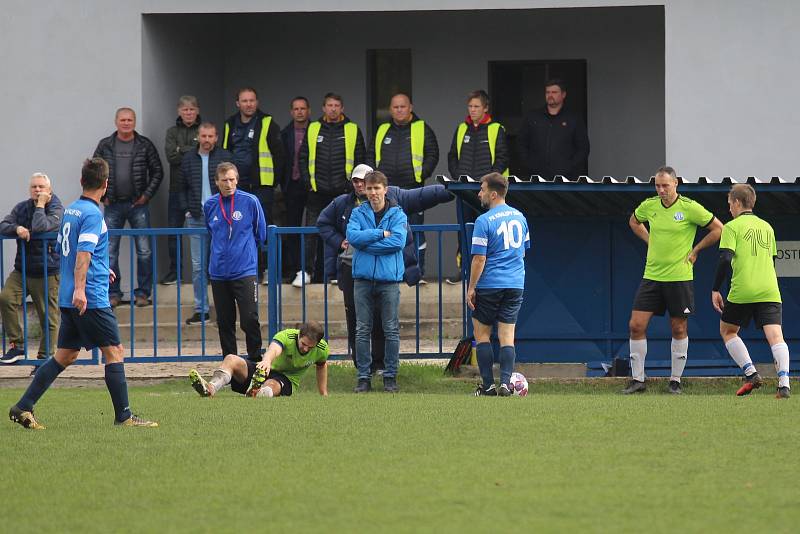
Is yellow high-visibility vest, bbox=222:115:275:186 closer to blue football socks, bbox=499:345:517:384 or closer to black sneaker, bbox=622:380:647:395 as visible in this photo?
blue football socks, bbox=499:345:517:384

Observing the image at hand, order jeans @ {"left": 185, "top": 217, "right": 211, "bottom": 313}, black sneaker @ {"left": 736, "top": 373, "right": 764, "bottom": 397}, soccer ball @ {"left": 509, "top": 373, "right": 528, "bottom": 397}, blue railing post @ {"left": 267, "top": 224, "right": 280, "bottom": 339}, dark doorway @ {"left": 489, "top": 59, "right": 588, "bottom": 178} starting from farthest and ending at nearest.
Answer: dark doorway @ {"left": 489, "top": 59, "right": 588, "bottom": 178} → jeans @ {"left": 185, "top": 217, "right": 211, "bottom": 313} → blue railing post @ {"left": 267, "top": 224, "right": 280, "bottom": 339} → soccer ball @ {"left": 509, "top": 373, "right": 528, "bottom": 397} → black sneaker @ {"left": 736, "top": 373, "right": 764, "bottom": 397}

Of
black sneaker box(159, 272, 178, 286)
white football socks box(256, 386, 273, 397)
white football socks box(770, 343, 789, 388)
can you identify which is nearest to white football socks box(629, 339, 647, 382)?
white football socks box(770, 343, 789, 388)

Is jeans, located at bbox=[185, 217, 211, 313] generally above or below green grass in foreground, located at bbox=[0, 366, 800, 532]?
above

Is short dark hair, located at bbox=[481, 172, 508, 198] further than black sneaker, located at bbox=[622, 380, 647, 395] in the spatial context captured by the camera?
No

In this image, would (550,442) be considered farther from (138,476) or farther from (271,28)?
(271,28)

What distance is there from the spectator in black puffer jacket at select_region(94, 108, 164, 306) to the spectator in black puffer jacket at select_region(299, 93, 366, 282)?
174 centimetres

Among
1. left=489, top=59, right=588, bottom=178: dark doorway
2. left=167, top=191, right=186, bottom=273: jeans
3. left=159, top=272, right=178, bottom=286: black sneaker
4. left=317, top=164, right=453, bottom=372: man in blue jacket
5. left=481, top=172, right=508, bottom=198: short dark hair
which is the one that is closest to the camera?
left=481, top=172, right=508, bottom=198: short dark hair

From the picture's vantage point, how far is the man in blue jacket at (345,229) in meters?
12.5

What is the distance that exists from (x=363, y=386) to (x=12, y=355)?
12.6 ft

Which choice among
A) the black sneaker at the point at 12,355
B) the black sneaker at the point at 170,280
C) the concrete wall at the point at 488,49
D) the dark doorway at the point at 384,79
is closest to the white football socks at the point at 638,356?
the concrete wall at the point at 488,49

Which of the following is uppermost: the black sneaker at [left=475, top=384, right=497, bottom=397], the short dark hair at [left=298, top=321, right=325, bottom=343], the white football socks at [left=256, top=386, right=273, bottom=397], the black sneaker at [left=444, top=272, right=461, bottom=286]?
the black sneaker at [left=444, top=272, right=461, bottom=286]

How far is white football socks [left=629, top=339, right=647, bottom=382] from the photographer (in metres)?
11.9

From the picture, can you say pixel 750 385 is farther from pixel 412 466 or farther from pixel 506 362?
pixel 412 466

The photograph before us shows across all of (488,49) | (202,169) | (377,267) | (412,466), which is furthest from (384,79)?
(412,466)
